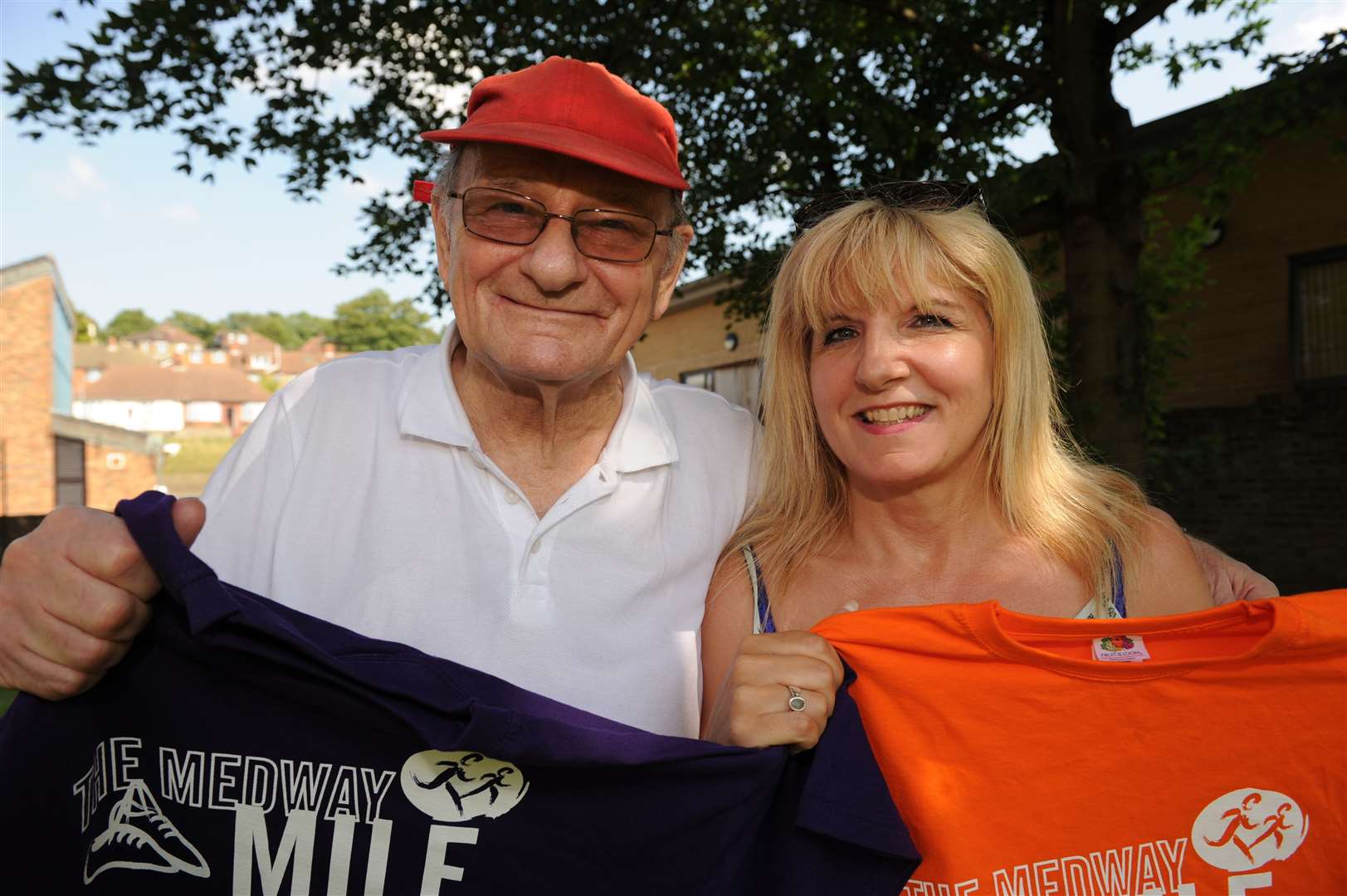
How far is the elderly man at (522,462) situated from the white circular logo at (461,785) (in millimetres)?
575

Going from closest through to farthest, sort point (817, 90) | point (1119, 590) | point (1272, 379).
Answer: point (1119, 590), point (817, 90), point (1272, 379)

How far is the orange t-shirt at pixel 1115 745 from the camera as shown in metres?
1.86

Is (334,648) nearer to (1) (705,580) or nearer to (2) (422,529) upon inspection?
(2) (422,529)

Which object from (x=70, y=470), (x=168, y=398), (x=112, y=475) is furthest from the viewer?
(x=168, y=398)

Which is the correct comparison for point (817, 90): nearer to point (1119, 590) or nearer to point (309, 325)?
point (1119, 590)

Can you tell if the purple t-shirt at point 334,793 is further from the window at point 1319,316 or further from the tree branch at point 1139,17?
the window at point 1319,316

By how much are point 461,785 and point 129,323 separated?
182m

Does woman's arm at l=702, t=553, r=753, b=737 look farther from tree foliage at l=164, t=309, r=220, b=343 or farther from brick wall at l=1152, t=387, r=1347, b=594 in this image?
tree foliage at l=164, t=309, r=220, b=343

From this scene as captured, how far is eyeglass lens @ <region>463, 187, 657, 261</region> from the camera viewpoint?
7.89ft

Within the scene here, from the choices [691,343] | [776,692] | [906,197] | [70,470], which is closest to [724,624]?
[776,692]

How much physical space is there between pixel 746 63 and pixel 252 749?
7521 millimetres

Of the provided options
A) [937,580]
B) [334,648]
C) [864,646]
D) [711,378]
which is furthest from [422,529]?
[711,378]

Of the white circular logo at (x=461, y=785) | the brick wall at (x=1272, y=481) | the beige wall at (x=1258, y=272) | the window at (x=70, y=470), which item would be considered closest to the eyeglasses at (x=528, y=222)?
the white circular logo at (x=461, y=785)

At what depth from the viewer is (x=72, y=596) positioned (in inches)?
62.1
